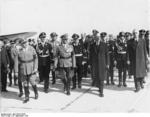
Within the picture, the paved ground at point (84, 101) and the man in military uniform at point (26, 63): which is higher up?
the man in military uniform at point (26, 63)

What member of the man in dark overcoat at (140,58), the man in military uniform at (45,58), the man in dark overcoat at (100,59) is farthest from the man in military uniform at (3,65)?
the man in dark overcoat at (140,58)

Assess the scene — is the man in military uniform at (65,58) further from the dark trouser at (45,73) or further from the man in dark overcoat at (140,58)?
the man in dark overcoat at (140,58)

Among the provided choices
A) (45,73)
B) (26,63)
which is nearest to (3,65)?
(45,73)

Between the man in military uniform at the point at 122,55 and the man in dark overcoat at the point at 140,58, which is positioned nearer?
the man in dark overcoat at the point at 140,58

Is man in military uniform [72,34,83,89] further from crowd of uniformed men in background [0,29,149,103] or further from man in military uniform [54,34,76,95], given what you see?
man in military uniform [54,34,76,95]

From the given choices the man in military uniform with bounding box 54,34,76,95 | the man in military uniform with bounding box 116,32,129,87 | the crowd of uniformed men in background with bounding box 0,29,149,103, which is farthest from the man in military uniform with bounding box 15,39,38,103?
the man in military uniform with bounding box 116,32,129,87

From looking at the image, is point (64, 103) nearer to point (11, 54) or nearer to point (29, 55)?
point (29, 55)

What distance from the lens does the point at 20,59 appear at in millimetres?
8430

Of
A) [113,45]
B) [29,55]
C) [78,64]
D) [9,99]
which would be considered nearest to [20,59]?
[29,55]

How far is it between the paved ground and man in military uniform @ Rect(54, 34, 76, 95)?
0.61 meters

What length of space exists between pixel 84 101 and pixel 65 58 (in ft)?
4.82

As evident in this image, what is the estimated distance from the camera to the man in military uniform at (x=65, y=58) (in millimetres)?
8969

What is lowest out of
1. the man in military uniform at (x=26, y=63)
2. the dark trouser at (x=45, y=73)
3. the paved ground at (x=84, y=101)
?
the paved ground at (x=84, y=101)

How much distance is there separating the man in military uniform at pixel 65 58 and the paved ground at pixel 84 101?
0.61 meters
